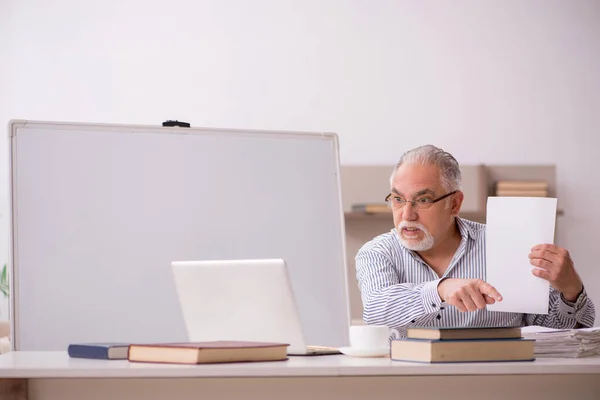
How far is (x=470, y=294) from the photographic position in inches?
79.0

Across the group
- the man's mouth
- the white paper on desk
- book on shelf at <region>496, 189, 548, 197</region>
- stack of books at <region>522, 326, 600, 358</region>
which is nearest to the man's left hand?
the white paper on desk

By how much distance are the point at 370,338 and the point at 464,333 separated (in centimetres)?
26

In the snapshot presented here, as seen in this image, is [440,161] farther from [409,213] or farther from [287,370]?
[287,370]

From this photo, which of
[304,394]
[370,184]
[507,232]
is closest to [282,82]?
[370,184]

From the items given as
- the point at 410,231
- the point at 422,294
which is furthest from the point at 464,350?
the point at 410,231

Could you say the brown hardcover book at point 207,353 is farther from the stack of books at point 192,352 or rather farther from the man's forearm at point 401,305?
the man's forearm at point 401,305

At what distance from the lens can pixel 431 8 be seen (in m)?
5.64

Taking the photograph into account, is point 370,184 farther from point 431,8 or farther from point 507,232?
point 507,232

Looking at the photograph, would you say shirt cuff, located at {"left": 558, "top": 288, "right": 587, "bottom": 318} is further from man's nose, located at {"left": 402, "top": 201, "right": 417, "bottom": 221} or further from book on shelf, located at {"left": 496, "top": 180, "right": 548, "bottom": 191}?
book on shelf, located at {"left": 496, "top": 180, "right": 548, "bottom": 191}

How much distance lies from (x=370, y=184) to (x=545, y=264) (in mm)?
3411

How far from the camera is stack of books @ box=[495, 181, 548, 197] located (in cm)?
535

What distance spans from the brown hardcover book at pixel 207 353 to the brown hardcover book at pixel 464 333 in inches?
10.8

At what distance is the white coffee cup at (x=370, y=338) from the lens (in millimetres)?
1780

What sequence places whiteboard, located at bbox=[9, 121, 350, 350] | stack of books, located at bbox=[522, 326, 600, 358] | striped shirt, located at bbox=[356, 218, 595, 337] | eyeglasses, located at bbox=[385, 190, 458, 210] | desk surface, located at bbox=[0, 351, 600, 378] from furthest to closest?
eyeglasses, located at bbox=[385, 190, 458, 210] → whiteboard, located at bbox=[9, 121, 350, 350] → striped shirt, located at bbox=[356, 218, 595, 337] → stack of books, located at bbox=[522, 326, 600, 358] → desk surface, located at bbox=[0, 351, 600, 378]
